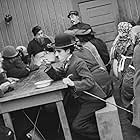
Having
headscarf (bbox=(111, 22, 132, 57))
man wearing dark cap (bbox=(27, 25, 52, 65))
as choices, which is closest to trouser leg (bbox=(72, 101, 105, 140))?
headscarf (bbox=(111, 22, 132, 57))

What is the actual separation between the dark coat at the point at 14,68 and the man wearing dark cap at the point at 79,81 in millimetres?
1028

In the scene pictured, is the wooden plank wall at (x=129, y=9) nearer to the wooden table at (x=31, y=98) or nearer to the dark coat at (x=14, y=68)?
the dark coat at (x=14, y=68)

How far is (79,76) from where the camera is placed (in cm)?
372

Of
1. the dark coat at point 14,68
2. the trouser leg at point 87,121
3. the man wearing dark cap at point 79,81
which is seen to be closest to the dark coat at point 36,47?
the dark coat at point 14,68

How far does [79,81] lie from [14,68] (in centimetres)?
151

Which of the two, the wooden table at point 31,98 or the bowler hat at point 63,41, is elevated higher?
the bowler hat at point 63,41

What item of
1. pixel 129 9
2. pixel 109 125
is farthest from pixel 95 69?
pixel 129 9

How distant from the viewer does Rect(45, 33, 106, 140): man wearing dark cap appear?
364 centimetres

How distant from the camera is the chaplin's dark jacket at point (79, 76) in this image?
3600 millimetres

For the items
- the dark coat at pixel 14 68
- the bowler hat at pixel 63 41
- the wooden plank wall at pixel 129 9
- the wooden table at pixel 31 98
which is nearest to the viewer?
the wooden table at pixel 31 98

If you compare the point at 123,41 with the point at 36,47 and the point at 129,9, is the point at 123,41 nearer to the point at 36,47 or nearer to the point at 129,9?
the point at 36,47

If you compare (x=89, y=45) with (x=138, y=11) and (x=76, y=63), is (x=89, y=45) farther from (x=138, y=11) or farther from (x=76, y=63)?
(x=138, y=11)

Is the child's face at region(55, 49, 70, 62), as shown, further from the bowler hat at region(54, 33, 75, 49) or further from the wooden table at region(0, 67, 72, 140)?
the wooden table at region(0, 67, 72, 140)

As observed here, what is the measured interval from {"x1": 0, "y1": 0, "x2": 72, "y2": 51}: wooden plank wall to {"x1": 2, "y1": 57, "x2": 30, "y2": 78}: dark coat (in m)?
2.83
